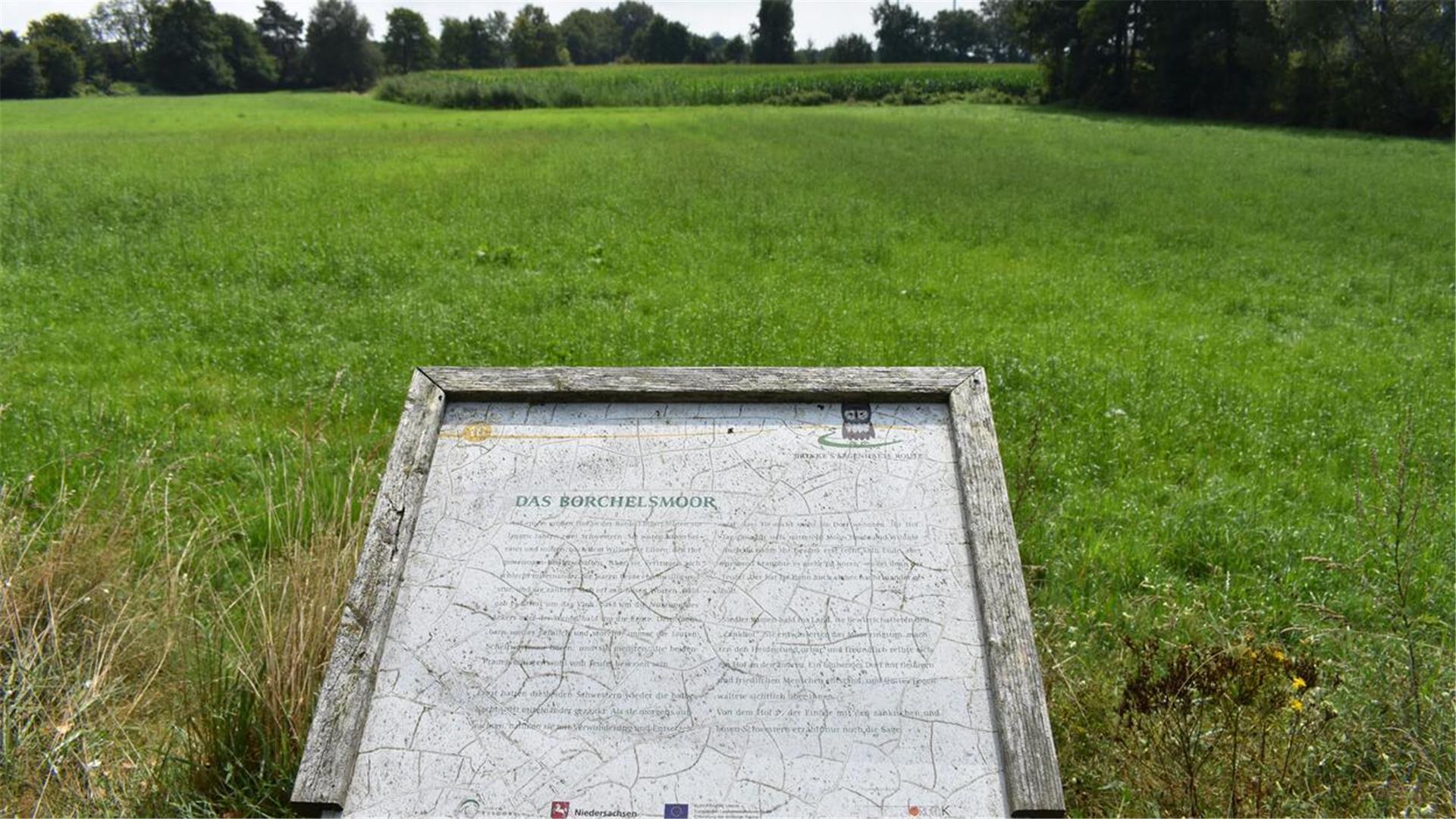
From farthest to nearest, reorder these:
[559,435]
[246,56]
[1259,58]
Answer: [246,56] < [1259,58] < [559,435]

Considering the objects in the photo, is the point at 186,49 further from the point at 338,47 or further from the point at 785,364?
the point at 785,364

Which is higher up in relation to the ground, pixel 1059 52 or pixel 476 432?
pixel 1059 52

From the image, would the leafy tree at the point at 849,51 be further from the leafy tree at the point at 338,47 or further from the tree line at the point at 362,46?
the leafy tree at the point at 338,47

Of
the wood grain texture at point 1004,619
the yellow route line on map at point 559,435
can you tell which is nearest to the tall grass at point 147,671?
the yellow route line on map at point 559,435

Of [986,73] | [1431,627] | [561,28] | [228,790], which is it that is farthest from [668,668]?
[561,28]

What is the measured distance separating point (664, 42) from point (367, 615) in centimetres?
9309

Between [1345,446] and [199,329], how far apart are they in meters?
8.40

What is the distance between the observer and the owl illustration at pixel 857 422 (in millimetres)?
2748

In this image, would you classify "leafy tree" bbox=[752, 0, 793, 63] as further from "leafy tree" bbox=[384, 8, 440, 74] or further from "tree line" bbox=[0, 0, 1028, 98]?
"leafy tree" bbox=[384, 8, 440, 74]

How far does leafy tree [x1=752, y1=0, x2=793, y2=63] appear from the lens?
81750mm

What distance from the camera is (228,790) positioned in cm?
308

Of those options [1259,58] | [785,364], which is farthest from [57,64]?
[1259,58]

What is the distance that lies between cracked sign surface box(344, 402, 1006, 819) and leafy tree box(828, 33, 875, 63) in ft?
286

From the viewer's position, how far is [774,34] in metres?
82.7
